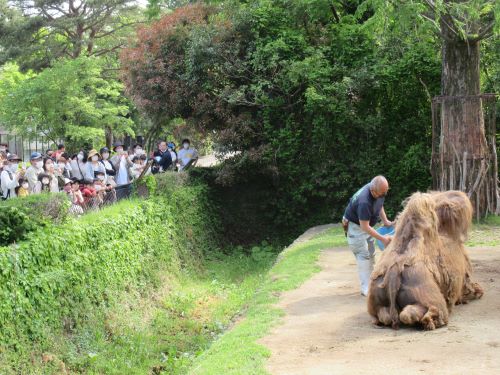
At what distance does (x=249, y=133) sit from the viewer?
22.6 meters

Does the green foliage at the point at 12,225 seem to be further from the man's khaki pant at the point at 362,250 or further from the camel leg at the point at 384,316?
the camel leg at the point at 384,316

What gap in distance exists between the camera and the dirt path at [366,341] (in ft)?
25.9

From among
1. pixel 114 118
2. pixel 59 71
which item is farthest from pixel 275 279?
pixel 114 118

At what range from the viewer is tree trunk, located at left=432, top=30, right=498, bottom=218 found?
18625mm

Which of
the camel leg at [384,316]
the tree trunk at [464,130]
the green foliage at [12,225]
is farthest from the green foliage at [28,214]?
the tree trunk at [464,130]

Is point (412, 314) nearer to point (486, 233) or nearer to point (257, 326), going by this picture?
point (257, 326)

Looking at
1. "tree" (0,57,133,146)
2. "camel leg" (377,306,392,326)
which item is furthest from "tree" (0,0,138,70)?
"camel leg" (377,306,392,326)

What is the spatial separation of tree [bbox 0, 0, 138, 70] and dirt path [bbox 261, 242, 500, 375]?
1277 inches

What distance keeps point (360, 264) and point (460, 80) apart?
8841 mm

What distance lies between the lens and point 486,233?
17.7 metres

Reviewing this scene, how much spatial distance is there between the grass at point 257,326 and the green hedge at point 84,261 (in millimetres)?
2711

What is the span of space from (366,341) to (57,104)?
2551 centimetres

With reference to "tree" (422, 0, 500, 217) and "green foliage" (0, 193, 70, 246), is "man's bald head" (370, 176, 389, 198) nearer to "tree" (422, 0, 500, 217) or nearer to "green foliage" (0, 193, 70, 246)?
"green foliage" (0, 193, 70, 246)

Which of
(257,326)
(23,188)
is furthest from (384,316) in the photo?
(23,188)
